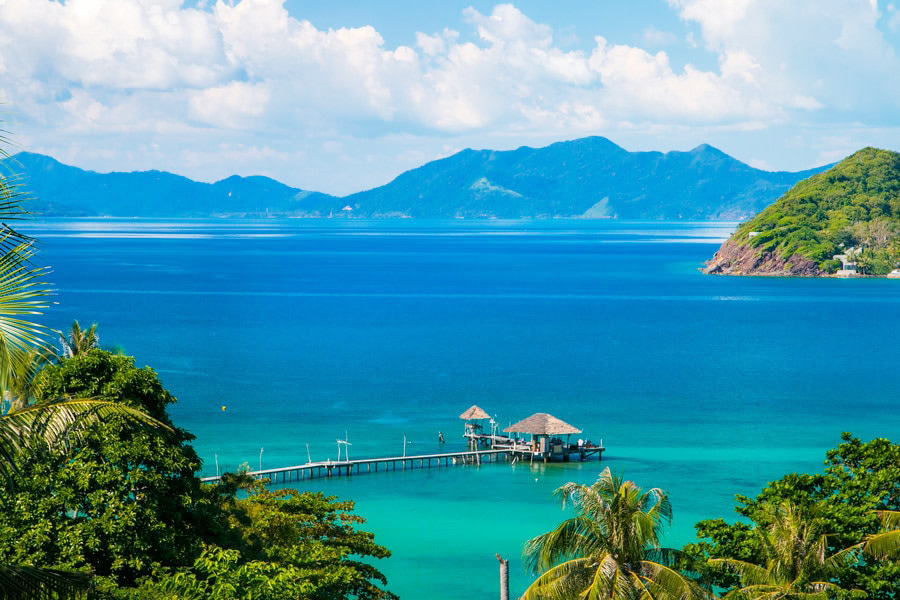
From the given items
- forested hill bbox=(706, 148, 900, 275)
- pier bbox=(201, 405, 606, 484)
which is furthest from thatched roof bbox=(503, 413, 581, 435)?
forested hill bbox=(706, 148, 900, 275)

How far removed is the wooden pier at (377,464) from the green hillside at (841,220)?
129 metres

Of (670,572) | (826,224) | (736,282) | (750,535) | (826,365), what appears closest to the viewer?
(670,572)

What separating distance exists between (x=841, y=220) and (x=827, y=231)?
9.55 ft

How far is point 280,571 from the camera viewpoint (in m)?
15.5

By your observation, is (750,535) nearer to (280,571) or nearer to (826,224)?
(280,571)

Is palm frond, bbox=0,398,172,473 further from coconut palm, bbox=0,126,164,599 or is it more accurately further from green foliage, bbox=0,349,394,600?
green foliage, bbox=0,349,394,600

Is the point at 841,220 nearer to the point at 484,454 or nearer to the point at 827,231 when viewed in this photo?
the point at 827,231

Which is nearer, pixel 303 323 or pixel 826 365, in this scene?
pixel 826 365

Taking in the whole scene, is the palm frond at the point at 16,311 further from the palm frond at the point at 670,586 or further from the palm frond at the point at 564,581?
the palm frond at the point at 670,586

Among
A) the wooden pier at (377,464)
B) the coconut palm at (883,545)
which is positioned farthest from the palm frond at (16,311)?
the wooden pier at (377,464)

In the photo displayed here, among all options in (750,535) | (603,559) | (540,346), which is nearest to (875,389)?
(540,346)

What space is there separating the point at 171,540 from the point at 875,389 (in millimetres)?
65646

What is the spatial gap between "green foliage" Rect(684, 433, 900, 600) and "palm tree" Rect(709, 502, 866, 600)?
1.22 feet

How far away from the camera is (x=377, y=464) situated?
50031mm
